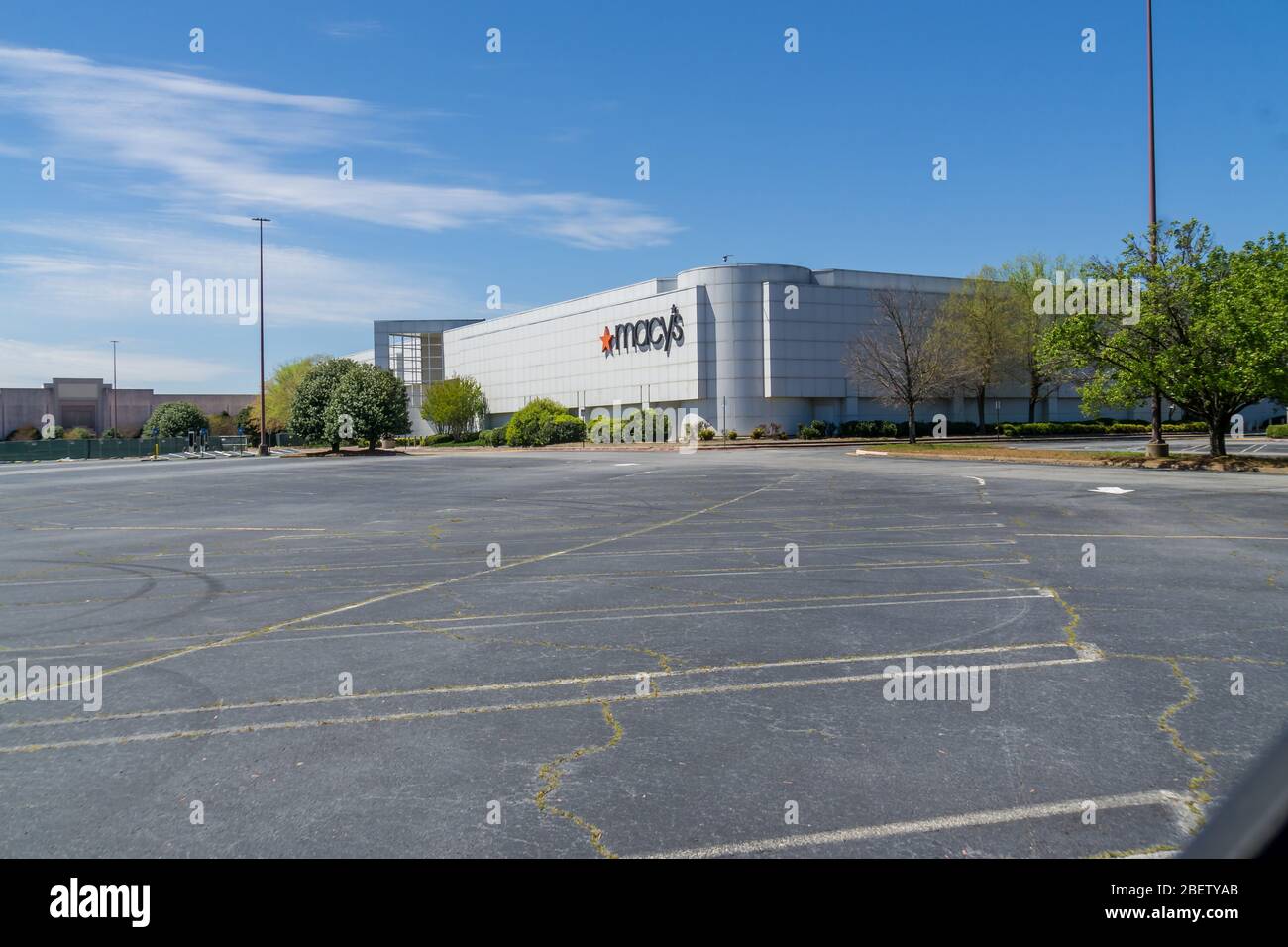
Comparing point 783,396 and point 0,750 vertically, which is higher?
point 783,396

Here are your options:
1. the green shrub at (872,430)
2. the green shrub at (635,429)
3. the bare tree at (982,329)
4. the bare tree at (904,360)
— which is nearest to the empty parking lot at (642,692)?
the bare tree at (904,360)

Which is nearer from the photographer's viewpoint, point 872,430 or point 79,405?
point 872,430

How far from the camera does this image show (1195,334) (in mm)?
28531

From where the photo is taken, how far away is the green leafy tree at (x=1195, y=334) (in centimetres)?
2694

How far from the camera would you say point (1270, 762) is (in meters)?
1.02

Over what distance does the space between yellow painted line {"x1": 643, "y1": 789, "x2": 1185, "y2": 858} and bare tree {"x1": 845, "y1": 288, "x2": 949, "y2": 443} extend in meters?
50.7

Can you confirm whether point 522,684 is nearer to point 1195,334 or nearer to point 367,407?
point 1195,334

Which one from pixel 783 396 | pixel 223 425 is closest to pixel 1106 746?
pixel 783 396

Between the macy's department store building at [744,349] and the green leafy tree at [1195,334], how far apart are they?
40886 mm

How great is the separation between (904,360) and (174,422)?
6967cm

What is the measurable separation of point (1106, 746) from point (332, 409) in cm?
7009

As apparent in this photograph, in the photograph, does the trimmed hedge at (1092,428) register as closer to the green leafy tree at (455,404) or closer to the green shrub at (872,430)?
the green shrub at (872,430)

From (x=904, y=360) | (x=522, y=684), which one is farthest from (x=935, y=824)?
(x=904, y=360)

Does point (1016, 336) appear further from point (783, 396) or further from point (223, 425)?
point (223, 425)
